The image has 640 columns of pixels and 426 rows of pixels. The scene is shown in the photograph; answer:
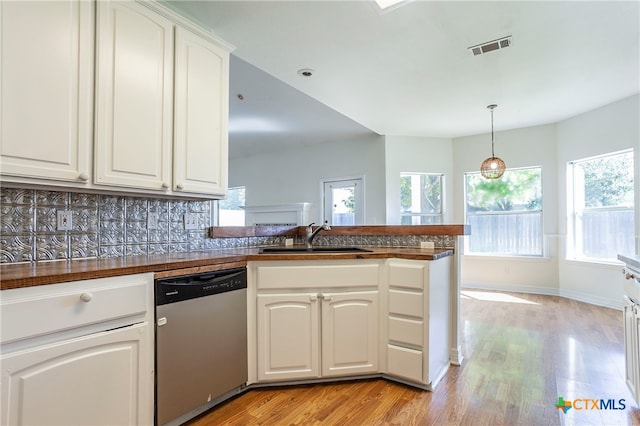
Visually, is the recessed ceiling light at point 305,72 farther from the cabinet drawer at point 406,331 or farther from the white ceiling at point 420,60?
the cabinet drawer at point 406,331

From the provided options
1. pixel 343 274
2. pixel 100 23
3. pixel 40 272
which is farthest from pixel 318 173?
pixel 40 272

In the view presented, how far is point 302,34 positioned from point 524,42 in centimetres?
178

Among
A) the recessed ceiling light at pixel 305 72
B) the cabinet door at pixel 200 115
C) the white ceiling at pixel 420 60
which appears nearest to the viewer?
the cabinet door at pixel 200 115

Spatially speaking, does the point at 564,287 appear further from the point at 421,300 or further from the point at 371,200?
the point at 421,300

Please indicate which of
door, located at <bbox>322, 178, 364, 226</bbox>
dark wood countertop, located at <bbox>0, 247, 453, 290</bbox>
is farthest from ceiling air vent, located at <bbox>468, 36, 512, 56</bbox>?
door, located at <bbox>322, 178, 364, 226</bbox>

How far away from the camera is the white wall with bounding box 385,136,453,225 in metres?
5.49

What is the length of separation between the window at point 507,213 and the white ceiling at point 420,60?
1.01 meters

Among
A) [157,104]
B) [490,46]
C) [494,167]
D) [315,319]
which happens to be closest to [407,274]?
[315,319]

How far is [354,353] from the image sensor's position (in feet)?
7.04

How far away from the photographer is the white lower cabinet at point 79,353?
1.15m

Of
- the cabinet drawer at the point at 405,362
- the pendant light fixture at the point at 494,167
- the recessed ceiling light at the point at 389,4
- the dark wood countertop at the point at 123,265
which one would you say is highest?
the recessed ceiling light at the point at 389,4

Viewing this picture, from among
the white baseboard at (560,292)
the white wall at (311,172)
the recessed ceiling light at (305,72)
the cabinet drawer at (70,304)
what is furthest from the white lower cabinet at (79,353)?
the white baseboard at (560,292)

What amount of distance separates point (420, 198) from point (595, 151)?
95.4 inches

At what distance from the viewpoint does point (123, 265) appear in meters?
1.49
